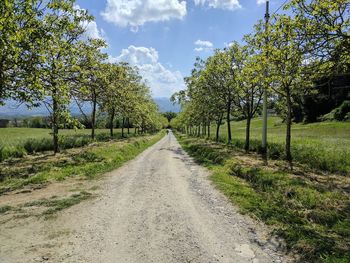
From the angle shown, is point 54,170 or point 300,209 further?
point 54,170

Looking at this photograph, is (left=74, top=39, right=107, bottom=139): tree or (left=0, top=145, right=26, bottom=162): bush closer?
(left=74, top=39, right=107, bottom=139): tree

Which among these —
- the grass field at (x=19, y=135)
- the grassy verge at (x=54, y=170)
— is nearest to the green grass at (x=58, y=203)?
the grassy verge at (x=54, y=170)

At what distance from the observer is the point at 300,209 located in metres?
8.66

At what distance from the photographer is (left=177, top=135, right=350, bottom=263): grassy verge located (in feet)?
19.3

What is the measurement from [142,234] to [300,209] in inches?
193

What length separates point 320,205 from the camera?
8.62m

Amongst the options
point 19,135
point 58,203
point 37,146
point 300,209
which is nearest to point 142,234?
point 58,203

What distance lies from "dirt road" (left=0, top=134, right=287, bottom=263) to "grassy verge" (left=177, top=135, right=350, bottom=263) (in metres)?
0.53

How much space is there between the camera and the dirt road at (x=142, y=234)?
215 inches

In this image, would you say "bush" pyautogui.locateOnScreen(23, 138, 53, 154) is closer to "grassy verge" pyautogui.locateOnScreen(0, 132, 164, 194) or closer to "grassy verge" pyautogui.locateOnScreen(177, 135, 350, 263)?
"grassy verge" pyautogui.locateOnScreen(0, 132, 164, 194)

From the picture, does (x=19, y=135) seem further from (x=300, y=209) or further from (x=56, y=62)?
(x=300, y=209)

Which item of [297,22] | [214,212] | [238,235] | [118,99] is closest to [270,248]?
[238,235]

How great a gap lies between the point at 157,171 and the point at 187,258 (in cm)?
1067

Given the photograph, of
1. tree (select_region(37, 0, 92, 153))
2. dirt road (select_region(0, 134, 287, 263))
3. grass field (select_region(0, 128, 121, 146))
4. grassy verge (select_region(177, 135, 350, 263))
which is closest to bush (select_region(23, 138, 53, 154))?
grass field (select_region(0, 128, 121, 146))
